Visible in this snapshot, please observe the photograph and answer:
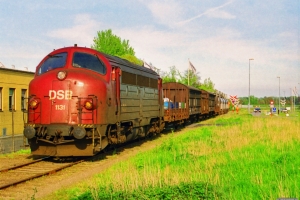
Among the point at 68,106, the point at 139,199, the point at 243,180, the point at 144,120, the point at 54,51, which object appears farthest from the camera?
the point at 144,120

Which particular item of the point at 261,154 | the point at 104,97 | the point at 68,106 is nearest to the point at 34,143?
the point at 68,106

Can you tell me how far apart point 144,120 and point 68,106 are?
6225 mm

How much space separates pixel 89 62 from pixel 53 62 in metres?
1.38

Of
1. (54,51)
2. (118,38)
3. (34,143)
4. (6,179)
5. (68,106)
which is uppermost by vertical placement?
(118,38)

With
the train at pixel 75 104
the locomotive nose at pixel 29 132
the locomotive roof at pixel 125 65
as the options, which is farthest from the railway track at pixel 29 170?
the locomotive roof at pixel 125 65

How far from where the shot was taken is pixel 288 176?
29.5 ft

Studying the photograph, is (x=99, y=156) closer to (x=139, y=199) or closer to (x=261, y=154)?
(x=261, y=154)

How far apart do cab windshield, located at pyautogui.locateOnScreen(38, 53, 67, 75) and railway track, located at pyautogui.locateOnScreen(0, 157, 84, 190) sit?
3.45 meters

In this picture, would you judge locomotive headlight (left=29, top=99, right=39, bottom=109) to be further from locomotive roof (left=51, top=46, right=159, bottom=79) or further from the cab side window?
locomotive roof (left=51, top=46, right=159, bottom=79)

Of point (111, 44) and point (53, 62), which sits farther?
point (111, 44)

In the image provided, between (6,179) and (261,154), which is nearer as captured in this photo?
(6,179)

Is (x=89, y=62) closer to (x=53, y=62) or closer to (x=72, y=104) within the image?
(x=53, y=62)

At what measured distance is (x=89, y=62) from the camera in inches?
531

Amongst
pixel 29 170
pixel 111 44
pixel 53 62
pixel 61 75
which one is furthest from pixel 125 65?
pixel 111 44
